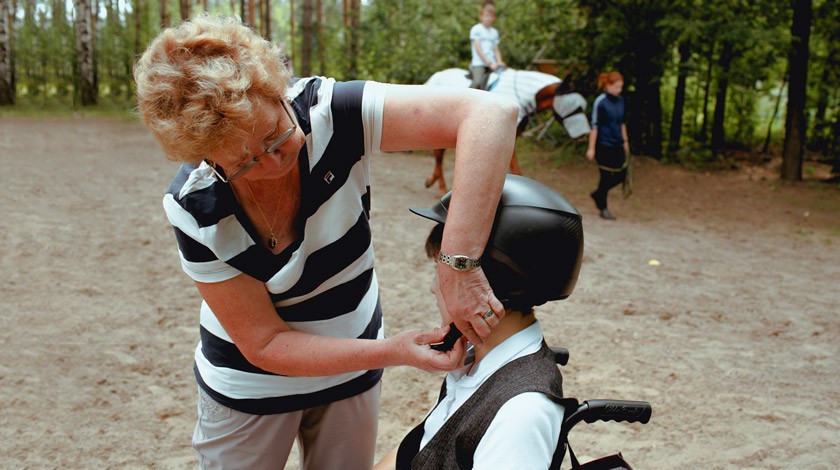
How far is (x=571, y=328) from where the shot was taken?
15.9ft

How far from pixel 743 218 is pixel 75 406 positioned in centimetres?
800

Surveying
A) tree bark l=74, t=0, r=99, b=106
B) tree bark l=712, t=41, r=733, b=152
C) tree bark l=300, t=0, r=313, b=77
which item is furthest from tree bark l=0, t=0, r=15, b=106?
tree bark l=712, t=41, r=733, b=152

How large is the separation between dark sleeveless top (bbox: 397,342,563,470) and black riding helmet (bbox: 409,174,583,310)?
16cm

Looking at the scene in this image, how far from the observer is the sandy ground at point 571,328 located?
3400 mm

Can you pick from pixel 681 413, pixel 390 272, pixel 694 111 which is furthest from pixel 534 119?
pixel 681 413

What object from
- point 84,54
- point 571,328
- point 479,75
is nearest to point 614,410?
point 571,328

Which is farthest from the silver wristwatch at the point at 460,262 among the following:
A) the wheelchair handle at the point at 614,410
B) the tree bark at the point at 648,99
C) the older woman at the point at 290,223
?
the tree bark at the point at 648,99

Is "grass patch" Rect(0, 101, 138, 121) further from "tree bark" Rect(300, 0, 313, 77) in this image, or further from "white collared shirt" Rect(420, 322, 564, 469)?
"white collared shirt" Rect(420, 322, 564, 469)

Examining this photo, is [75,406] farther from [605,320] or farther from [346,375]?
[605,320]

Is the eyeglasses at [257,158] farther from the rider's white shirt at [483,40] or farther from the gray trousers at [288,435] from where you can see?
the rider's white shirt at [483,40]

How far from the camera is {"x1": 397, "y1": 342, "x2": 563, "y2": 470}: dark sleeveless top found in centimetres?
149

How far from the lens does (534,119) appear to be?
13.4 m

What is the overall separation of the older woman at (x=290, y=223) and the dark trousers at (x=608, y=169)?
7.06 meters

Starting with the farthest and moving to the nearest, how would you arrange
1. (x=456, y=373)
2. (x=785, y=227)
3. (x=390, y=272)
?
(x=785, y=227) < (x=390, y=272) < (x=456, y=373)
